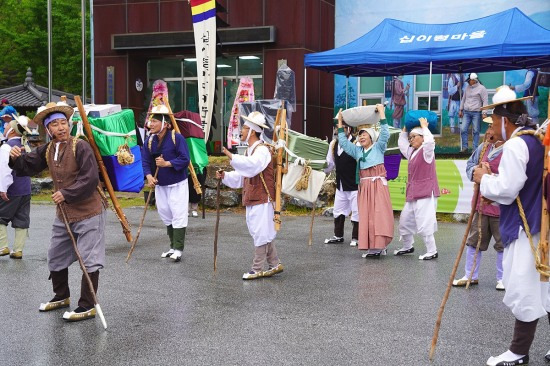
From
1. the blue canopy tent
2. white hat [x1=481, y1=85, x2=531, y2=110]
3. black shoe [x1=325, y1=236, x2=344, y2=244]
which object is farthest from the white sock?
the blue canopy tent

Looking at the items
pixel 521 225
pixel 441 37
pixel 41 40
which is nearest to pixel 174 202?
pixel 521 225

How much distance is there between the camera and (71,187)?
5.74 meters

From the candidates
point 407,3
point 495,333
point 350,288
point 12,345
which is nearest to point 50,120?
point 12,345

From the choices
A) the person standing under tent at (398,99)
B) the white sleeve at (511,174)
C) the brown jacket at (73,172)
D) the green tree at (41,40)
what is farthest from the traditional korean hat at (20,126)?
the green tree at (41,40)

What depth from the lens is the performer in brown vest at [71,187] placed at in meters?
5.86

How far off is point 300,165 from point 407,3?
1109cm

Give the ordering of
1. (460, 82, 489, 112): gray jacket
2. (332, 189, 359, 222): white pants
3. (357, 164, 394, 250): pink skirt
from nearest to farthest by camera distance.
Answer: (357, 164, 394, 250): pink skirt
(332, 189, 359, 222): white pants
(460, 82, 489, 112): gray jacket

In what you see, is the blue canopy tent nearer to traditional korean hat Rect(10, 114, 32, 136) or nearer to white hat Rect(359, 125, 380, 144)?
white hat Rect(359, 125, 380, 144)

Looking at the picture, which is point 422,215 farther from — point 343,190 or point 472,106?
point 472,106

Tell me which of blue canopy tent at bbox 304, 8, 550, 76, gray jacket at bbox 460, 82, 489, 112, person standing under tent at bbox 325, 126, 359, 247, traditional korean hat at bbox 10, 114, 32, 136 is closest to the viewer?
traditional korean hat at bbox 10, 114, 32, 136

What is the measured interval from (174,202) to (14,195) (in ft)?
6.76

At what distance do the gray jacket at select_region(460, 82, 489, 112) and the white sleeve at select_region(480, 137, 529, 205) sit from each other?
40.2ft

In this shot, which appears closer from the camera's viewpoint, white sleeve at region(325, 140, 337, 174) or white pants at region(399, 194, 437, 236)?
white pants at region(399, 194, 437, 236)

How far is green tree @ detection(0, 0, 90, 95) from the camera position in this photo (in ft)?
98.3
